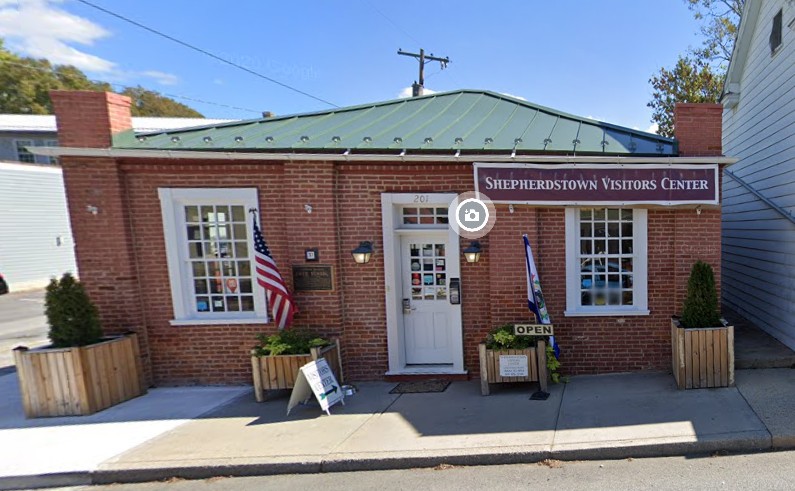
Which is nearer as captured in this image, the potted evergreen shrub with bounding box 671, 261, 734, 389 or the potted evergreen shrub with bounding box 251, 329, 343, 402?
the potted evergreen shrub with bounding box 671, 261, 734, 389

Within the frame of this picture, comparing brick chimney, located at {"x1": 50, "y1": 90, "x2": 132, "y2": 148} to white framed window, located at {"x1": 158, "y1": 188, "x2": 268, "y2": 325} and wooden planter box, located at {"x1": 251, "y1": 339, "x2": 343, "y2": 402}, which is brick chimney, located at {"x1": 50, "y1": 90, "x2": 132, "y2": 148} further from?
wooden planter box, located at {"x1": 251, "y1": 339, "x2": 343, "y2": 402}

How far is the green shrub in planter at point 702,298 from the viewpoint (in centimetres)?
529

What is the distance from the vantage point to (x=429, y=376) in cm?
624

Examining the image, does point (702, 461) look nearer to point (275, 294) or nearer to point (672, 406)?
point (672, 406)

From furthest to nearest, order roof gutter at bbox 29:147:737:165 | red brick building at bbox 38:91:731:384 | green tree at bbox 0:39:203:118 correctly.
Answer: green tree at bbox 0:39:203:118 < red brick building at bbox 38:91:731:384 < roof gutter at bbox 29:147:737:165

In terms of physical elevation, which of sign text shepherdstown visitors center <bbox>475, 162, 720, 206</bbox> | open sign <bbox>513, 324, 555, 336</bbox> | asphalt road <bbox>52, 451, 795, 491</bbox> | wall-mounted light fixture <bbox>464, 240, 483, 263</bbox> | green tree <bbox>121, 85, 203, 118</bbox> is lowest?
asphalt road <bbox>52, 451, 795, 491</bbox>

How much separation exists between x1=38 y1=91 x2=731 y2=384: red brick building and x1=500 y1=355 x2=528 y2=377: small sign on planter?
70cm

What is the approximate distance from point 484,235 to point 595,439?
3.02 metres

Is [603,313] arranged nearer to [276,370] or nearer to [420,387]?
[420,387]

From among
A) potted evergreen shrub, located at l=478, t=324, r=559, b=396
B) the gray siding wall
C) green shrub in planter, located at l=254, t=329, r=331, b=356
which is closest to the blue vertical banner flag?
potted evergreen shrub, located at l=478, t=324, r=559, b=396

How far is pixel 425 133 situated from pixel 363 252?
2290mm

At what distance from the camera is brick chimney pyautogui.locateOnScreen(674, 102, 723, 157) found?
18.9 feet

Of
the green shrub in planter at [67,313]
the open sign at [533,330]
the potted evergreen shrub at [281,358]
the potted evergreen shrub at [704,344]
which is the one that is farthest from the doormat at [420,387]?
the green shrub in planter at [67,313]

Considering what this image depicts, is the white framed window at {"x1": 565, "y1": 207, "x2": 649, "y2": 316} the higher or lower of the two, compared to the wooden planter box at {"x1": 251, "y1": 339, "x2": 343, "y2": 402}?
higher
